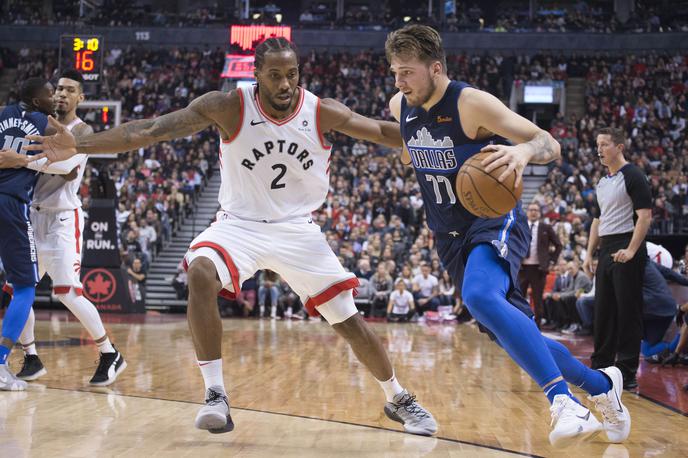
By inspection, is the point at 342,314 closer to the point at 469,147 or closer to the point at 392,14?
the point at 469,147

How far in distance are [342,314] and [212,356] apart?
0.70 meters

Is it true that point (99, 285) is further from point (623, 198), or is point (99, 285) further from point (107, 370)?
point (623, 198)

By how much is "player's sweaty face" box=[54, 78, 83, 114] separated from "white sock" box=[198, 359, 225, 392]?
2.66 m

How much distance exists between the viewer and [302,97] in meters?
3.95

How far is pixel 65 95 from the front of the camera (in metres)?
5.24

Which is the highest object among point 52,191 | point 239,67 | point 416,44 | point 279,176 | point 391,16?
point 391,16

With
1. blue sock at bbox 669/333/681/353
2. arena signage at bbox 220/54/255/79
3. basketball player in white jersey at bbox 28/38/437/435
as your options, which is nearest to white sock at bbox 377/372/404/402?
basketball player in white jersey at bbox 28/38/437/435

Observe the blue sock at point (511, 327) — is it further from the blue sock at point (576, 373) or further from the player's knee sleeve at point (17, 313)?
the player's knee sleeve at point (17, 313)

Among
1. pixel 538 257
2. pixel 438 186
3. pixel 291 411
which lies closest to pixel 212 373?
pixel 291 411

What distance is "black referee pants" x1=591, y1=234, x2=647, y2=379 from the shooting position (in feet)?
17.5

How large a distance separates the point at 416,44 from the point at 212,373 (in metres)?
1.79

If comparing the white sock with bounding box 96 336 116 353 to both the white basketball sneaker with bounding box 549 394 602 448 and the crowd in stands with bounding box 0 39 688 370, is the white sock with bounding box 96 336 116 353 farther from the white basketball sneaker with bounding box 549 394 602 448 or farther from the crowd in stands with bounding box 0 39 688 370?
the crowd in stands with bounding box 0 39 688 370

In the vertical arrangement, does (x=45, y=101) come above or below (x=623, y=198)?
above

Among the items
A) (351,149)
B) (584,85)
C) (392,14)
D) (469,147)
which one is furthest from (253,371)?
(392,14)
